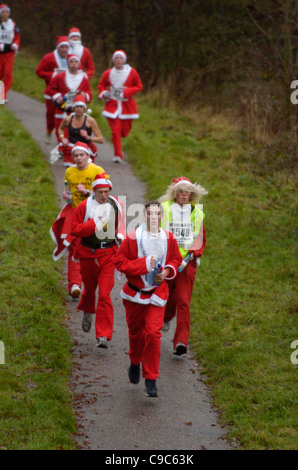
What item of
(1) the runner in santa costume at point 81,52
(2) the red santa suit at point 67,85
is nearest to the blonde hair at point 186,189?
(2) the red santa suit at point 67,85

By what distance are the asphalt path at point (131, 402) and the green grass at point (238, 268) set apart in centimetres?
21

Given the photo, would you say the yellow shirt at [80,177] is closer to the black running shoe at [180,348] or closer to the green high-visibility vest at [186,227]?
the green high-visibility vest at [186,227]

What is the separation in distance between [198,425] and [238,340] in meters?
2.22

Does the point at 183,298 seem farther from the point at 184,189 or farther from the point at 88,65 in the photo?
the point at 88,65

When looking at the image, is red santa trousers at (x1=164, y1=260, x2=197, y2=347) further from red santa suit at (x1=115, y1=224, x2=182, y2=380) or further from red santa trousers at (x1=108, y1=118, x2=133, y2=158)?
red santa trousers at (x1=108, y1=118, x2=133, y2=158)

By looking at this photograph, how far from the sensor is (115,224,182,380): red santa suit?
742 cm

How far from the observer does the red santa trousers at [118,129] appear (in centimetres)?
1590

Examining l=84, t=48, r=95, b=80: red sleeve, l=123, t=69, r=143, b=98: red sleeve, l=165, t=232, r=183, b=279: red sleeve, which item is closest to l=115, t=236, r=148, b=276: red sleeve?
l=165, t=232, r=183, b=279: red sleeve

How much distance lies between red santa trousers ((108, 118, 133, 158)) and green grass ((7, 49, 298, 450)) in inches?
21.4

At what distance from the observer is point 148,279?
24.8ft

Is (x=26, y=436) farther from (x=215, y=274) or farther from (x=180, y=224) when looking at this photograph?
(x=215, y=274)

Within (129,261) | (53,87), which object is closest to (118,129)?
(53,87)

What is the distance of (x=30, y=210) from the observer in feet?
42.5

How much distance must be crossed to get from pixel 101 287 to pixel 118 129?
7.87 metres
